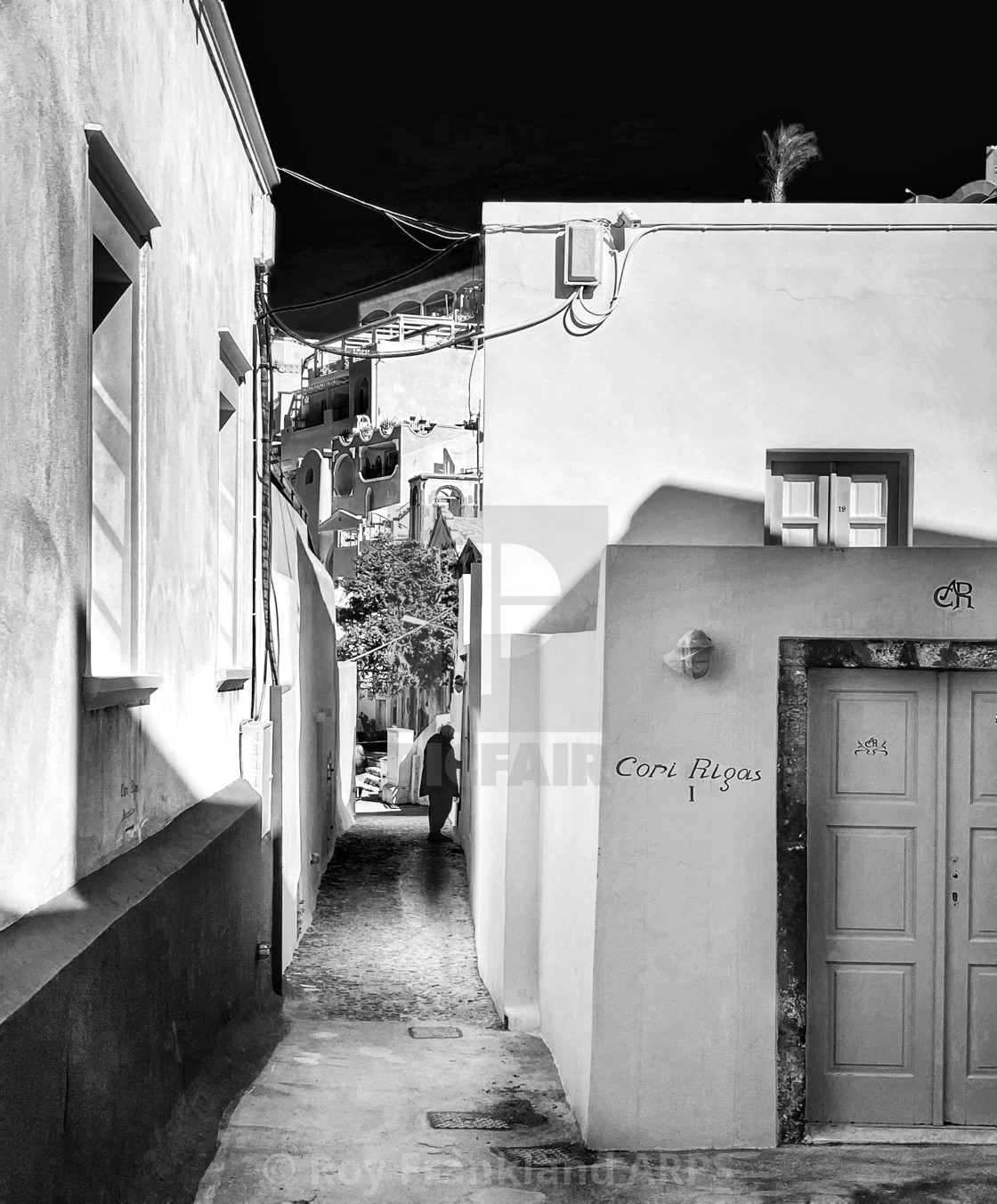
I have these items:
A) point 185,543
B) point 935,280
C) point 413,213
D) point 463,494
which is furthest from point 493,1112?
point 463,494

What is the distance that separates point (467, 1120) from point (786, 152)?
8.99 metres

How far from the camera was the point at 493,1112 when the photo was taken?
662cm

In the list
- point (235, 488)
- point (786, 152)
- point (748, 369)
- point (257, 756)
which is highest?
point (786, 152)

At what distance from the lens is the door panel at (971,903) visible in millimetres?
6113

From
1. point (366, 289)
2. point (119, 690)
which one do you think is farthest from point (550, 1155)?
point (366, 289)

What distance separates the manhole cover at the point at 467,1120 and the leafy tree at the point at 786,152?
8.58 m

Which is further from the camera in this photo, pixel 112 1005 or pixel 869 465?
pixel 869 465

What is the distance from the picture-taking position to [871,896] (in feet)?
20.4

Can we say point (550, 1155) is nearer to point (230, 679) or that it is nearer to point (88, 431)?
point (230, 679)

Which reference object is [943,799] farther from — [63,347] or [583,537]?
[63,347]

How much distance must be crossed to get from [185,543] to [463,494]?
136 ft

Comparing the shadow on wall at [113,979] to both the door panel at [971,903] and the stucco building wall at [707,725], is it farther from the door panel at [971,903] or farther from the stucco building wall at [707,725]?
the door panel at [971,903]

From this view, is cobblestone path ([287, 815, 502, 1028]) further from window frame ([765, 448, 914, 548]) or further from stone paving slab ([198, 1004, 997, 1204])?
window frame ([765, 448, 914, 548])

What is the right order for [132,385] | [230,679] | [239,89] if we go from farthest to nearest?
[239,89]
[230,679]
[132,385]
